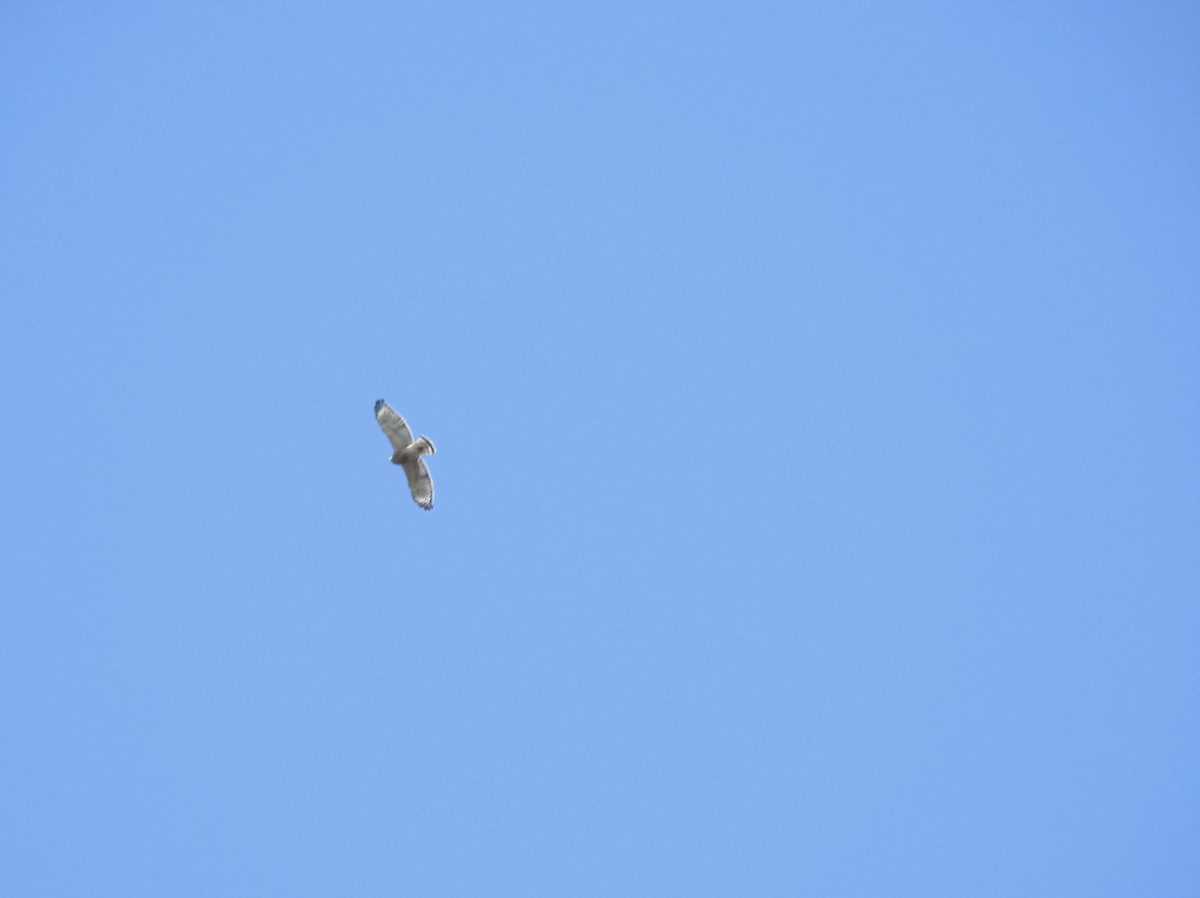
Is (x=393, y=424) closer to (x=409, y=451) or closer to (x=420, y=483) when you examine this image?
(x=409, y=451)

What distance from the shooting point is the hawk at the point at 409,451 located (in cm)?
3309

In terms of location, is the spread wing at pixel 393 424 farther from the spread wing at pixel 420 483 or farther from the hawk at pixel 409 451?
the spread wing at pixel 420 483

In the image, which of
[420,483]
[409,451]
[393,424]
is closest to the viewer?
[393,424]

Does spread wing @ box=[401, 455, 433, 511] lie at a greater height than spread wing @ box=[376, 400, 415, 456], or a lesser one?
lesser

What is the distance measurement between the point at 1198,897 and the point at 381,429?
45.8 m

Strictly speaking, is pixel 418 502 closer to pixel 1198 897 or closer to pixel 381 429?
pixel 381 429

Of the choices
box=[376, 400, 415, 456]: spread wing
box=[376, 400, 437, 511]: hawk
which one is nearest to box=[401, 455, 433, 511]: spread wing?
box=[376, 400, 437, 511]: hawk

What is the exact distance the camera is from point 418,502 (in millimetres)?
33750

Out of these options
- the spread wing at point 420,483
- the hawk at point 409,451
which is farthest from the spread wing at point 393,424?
the spread wing at point 420,483

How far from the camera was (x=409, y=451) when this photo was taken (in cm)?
3344

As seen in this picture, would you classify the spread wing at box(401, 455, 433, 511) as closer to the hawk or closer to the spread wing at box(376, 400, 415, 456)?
the hawk

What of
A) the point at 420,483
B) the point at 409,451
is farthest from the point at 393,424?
the point at 420,483

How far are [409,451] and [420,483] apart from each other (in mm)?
772

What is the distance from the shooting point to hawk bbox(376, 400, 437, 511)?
109 feet
